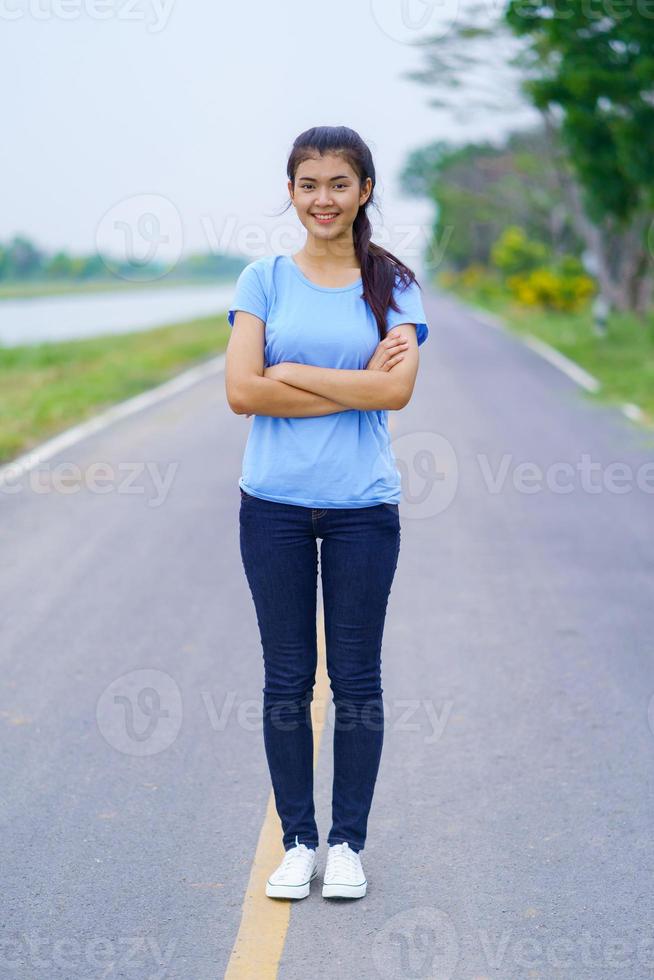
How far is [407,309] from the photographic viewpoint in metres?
3.56

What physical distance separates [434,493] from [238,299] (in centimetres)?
630

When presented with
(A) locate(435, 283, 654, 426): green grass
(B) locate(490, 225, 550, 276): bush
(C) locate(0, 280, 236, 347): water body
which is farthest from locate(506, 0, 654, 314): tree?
(B) locate(490, 225, 550, 276): bush

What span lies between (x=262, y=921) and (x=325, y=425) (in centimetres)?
137

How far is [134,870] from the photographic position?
12.4ft

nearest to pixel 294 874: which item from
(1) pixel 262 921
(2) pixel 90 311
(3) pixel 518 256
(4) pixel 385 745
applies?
(1) pixel 262 921

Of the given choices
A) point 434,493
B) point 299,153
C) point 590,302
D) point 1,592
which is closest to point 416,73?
point 590,302

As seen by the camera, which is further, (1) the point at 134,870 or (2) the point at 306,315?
(1) the point at 134,870

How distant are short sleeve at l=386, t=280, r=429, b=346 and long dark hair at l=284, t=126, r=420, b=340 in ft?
0.04

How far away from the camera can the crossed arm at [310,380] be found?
3447 millimetres

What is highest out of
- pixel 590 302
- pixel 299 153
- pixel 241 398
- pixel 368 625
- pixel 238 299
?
pixel 299 153

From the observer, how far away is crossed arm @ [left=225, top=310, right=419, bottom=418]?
136 inches

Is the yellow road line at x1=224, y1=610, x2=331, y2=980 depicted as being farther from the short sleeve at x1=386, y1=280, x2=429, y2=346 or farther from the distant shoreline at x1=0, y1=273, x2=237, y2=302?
the distant shoreline at x1=0, y1=273, x2=237, y2=302

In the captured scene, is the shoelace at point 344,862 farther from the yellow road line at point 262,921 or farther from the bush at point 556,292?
the bush at point 556,292

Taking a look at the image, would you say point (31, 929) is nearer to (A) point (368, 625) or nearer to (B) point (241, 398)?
(A) point (368, 625)
